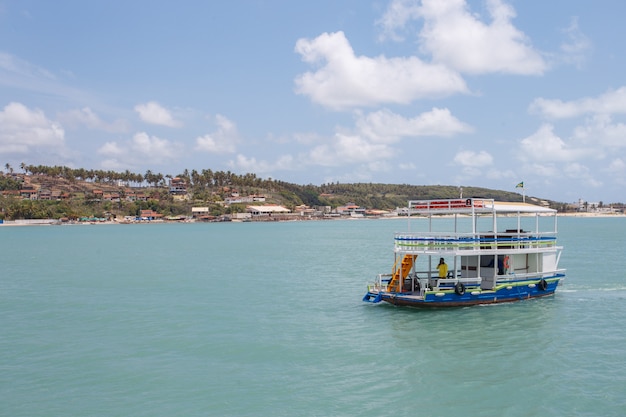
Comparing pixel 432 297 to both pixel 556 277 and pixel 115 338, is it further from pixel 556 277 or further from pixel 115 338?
pixel 115 338

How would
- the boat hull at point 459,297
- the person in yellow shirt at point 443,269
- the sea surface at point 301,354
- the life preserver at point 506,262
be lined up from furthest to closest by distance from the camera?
the life preserver at point 506,262 < the person in yellow shirt at point 443,269 < the boat hull at point 459,297 < the sea surface at point 301,354

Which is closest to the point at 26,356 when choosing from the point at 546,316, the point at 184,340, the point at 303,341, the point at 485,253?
the point at 184,340

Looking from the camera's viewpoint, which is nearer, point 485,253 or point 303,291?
point 485,253

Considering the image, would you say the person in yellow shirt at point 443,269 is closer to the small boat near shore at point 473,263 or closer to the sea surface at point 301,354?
the small boat near shore at point 473,263

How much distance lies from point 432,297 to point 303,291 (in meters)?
11.9

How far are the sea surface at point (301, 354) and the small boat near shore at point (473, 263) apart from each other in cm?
72

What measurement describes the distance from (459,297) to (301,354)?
951 cm

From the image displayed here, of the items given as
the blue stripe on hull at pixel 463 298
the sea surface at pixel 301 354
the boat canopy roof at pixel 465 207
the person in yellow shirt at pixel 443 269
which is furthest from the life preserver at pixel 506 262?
the person in yellow shirt at pixel 443 269

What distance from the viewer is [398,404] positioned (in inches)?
625

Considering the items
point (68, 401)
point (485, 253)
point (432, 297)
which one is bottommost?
point (68, 401)

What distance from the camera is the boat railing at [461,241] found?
2669cm

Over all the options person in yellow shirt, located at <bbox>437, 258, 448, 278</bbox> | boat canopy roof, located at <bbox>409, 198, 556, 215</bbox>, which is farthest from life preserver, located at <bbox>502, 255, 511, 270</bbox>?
person in yellow shirt, located at <bbox>437, 258, 448, 278</bbox>

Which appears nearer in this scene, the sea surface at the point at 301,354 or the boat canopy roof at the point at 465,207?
the sea surface at the point at 301,354

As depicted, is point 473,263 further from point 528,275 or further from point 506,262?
point 528,275
